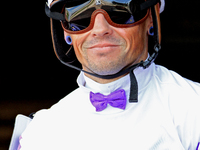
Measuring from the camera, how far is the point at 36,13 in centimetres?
358

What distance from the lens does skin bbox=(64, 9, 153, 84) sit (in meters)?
1.86

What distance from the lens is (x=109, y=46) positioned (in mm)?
1874

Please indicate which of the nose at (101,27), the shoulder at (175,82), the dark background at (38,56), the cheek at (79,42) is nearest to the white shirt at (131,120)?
the shoulder at (175,82)

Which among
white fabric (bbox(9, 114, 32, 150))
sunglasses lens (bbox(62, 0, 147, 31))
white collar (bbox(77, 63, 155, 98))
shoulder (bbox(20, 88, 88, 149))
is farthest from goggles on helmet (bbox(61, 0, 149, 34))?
white fabric (bbox(9, 114, 32, 150))

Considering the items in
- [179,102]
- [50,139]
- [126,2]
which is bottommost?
[50,139]

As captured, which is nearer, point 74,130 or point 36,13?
point 74,130

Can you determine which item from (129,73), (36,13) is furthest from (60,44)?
(36,13)

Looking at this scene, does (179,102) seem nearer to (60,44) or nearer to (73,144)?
(73,144)

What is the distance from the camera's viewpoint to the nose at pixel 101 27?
6.06 ft

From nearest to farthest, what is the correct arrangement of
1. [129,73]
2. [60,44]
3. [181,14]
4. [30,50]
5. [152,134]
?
[152,134] < [129,73] < [60,44] < [181,14] < [30,50]

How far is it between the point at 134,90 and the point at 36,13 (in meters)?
2.03

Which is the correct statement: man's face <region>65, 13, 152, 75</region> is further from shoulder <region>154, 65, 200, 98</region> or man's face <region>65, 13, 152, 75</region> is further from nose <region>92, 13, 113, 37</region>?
shoulder <region>154, 65, 200, 98</region>

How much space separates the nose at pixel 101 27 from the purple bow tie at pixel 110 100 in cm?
31

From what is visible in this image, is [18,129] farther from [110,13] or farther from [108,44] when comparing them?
[110,13]
